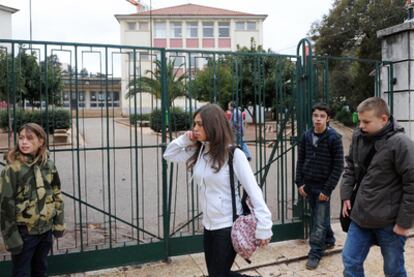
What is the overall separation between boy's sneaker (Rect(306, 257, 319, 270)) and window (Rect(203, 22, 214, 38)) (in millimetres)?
51768

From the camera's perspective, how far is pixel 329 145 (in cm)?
409

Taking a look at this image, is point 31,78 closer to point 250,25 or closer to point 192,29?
point 192,29

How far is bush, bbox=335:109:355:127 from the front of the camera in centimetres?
2813

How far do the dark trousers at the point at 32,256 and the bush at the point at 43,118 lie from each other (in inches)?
46.4

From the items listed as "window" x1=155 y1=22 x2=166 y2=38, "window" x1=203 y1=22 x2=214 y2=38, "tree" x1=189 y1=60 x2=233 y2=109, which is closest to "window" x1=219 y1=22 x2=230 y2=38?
"window" x1=203 y1=22 x2=214 y2=38

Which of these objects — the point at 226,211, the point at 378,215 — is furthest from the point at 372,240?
the point at 226,211

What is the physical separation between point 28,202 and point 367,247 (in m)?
2.50

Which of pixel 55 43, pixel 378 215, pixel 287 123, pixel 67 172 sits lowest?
pixel 67 172

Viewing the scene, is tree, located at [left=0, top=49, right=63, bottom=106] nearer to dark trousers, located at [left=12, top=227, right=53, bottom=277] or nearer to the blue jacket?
dark trousers, located at [left=12, top=227, right=53, bottom=277]

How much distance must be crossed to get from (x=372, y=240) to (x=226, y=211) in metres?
1.17

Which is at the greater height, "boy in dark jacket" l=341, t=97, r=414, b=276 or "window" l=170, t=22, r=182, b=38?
"window" l=170, t=22, r=182, b=38

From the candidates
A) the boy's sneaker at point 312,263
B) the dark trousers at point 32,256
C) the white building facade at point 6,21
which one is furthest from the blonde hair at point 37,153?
the white building facade at point 6,21

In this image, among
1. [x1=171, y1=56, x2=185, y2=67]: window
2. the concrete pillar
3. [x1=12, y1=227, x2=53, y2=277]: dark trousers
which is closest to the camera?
[x1=12, y1=227, x2=53, y2=277]: dark trousers

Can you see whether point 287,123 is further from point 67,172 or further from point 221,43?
point 221,43
